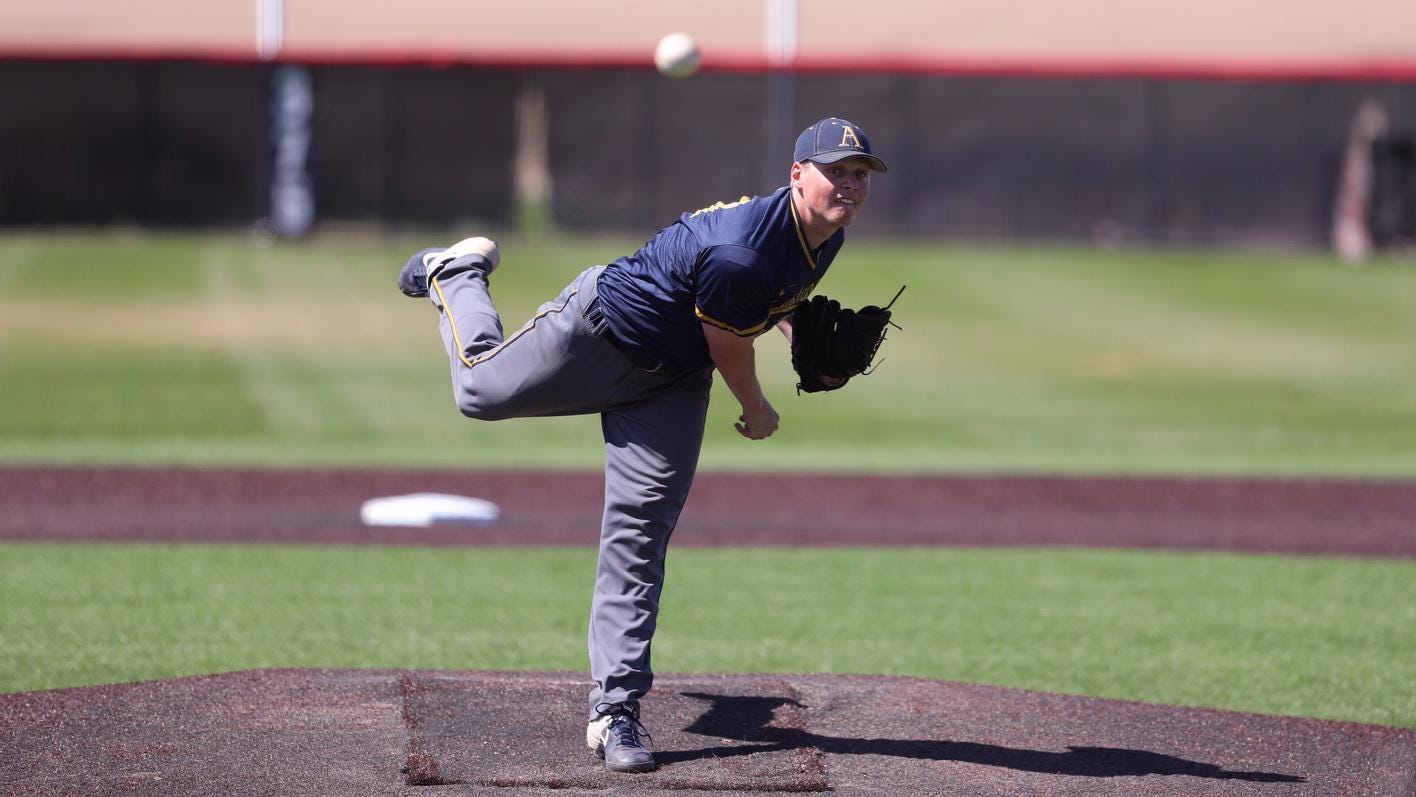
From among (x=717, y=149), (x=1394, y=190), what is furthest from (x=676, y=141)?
(x=1394, y=190)

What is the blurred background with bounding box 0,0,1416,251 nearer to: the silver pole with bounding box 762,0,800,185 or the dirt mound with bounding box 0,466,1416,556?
the silver pole with bounding box 762,0,800,185

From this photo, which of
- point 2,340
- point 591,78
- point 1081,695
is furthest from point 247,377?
point 1081,695

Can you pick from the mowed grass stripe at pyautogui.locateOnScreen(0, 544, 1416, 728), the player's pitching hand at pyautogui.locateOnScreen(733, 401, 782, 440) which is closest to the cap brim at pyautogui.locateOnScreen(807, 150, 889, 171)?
the player's pitching hand at pyautogui.locateOnScreen(733, 401, 782, 440)

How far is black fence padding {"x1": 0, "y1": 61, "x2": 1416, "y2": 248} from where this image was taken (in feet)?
67.6

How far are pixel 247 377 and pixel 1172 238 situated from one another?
12.2 meters

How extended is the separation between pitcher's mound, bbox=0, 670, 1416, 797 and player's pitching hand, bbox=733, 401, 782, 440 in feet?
2.91

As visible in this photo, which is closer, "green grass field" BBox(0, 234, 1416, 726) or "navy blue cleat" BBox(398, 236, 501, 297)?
"navy blue cleat" BBox(398, 236, 501, 297)

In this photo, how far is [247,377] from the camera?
15250mm

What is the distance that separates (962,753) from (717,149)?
16.8 metres

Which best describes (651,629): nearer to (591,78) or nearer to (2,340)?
(2,340)

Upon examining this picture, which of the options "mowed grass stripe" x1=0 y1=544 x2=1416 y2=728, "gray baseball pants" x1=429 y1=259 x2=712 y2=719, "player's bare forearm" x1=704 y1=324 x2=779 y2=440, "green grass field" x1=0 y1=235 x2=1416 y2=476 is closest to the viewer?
"player's bare forearm" x1=704 y1=324 x2=779 y2=440

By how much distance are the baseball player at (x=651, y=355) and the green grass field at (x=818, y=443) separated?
1.63m

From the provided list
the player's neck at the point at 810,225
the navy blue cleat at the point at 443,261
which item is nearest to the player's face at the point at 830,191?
the player's neck at the point at 810,225

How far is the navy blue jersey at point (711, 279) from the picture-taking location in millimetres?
4234
